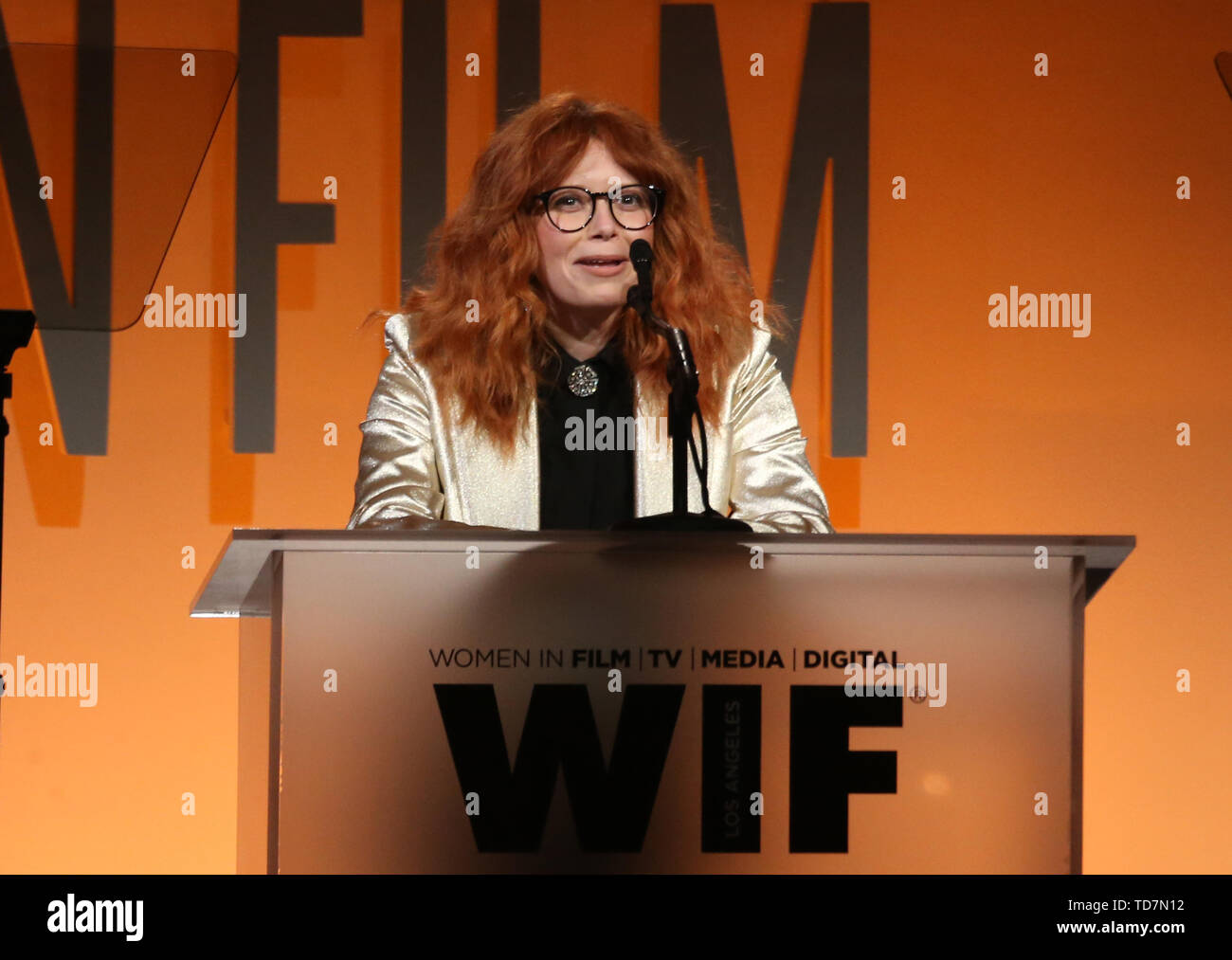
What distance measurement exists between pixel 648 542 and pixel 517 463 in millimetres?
971

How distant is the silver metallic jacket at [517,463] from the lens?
2.57 m

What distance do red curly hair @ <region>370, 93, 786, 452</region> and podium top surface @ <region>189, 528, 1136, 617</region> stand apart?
3.17 ft

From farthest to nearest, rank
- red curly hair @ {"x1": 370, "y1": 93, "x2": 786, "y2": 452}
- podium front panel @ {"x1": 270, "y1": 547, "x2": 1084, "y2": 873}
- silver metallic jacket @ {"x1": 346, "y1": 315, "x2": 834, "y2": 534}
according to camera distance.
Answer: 1. red curly hair @ {"x1": 370, "y1": 93, "x2": 786, "y2": 452}
2. silver metallic jacket @ {"x1": 346, "y1": 315, "x2": 834, "y2": 534}
3. podium front panel @ {"x1": 270, "y1": 547, "x2": 1084, "y2": 873}

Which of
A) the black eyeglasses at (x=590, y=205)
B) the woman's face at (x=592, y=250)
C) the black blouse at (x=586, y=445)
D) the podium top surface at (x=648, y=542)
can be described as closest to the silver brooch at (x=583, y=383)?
the black blouse at (x=586, y=445)

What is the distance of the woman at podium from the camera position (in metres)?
2.62

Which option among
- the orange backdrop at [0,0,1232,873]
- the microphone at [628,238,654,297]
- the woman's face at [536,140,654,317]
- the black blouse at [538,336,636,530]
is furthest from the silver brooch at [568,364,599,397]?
the orange backdrop at [0,0,1232,873]

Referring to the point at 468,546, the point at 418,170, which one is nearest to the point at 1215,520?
the point at 418,170

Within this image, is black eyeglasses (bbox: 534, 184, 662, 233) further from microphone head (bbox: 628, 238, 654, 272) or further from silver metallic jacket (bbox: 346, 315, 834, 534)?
microphone head (bbox: 628, 238, 654, 272)

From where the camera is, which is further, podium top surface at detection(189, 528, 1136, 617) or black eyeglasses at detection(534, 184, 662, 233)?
black eyeglasses at detection(534, 184, 662, 233)

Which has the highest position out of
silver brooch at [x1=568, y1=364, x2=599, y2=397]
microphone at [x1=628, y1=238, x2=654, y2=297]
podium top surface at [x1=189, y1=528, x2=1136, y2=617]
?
microphone at [x1=628, y1=238, x2=654, y2=297]

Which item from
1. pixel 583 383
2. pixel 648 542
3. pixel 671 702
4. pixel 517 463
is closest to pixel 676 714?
pixel 671 702

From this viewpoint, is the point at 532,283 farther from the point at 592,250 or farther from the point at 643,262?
the point at 643,262

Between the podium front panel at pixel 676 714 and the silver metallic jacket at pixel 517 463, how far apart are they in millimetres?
838

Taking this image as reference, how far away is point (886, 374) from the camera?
385 cm
